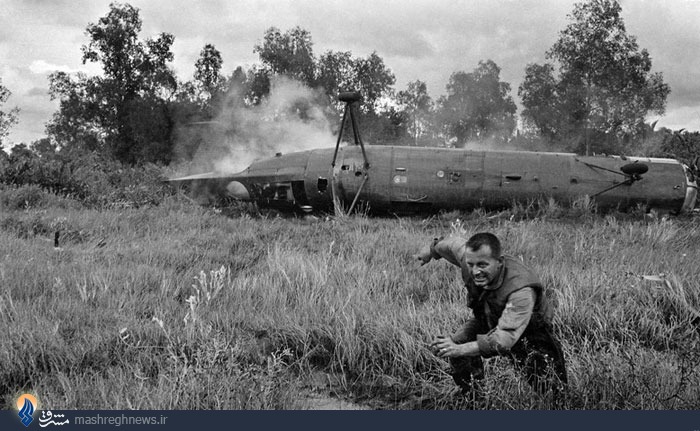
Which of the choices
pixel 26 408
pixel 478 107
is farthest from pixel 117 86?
pixel 26 408

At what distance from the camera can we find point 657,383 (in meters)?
3.53

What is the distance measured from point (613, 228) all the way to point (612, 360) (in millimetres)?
6809

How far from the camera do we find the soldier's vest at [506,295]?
2.91 m

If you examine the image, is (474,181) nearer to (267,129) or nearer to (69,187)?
(69,187)

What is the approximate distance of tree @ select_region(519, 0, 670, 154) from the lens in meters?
29.3

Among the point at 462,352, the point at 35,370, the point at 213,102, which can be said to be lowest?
the point at 35,370

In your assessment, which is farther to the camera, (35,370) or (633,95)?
(633,95)

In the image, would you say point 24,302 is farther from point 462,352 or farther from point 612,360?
point 612,360

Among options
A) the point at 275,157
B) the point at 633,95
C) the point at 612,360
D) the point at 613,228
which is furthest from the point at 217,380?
the point at 633,95

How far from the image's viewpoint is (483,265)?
2.92 metres

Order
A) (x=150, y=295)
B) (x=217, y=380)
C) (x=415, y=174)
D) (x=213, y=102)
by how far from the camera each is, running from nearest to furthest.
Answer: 1. (x=217, y=380)
2. (x=150, y=295)
3. (x=415, y=174)
4. (x=213, y=102)

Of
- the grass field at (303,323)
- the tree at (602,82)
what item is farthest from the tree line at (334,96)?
the grass field at (303,323)

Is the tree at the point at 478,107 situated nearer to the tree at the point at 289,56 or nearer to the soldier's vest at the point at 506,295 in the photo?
the tree at the point at 289,56

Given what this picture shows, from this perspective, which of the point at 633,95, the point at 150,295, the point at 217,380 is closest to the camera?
the point at 217,380
